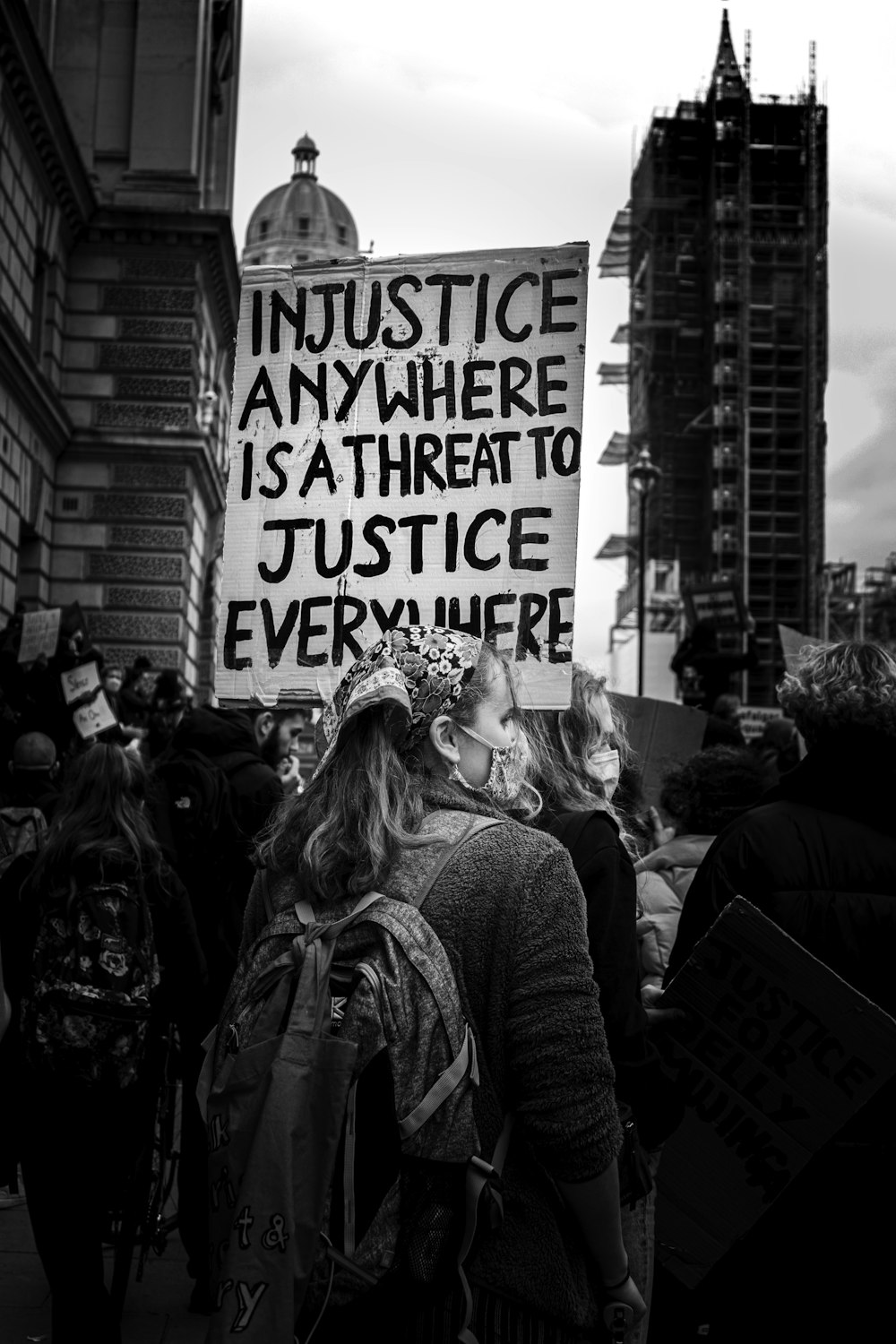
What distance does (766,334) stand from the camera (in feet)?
185

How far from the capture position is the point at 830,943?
10.5ft

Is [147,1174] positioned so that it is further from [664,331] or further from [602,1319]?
[664,331]

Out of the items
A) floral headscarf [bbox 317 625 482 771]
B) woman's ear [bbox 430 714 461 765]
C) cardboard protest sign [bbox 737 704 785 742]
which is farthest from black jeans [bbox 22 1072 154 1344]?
cardboard protest sign [bbox 737 704 785 742]

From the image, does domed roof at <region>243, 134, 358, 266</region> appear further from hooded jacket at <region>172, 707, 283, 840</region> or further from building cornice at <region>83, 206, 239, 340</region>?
hooded jacket at <region>172, 707, 283, 840</region>

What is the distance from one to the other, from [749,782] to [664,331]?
5592cm

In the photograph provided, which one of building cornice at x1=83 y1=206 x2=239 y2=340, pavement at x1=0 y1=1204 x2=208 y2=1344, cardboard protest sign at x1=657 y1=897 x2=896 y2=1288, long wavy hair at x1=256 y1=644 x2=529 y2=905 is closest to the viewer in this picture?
long wavy hair at x1=256 y1=644 x2=529 y2=905

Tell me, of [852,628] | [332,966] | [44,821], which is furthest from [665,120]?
[332,966]

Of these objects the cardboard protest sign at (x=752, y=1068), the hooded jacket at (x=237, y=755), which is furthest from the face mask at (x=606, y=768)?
the hooded jacket at (x=237, y=755)

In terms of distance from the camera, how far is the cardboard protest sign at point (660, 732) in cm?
729

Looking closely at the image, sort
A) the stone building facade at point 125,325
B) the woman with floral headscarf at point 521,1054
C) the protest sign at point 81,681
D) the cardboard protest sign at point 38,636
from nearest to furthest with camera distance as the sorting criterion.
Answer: the woman with floral headscarf at point 521,1054 → the protest sign at point 81,681 → the cardboard protest sign at point 38,636 → the stone building facade at point 125,325

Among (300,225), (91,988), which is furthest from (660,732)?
(300,225)

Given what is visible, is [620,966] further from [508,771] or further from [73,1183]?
[73,1183]

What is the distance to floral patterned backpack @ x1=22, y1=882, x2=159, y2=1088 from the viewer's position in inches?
171

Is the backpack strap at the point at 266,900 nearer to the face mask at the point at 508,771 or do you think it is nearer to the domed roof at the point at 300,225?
the face mask at the point at 508,771
